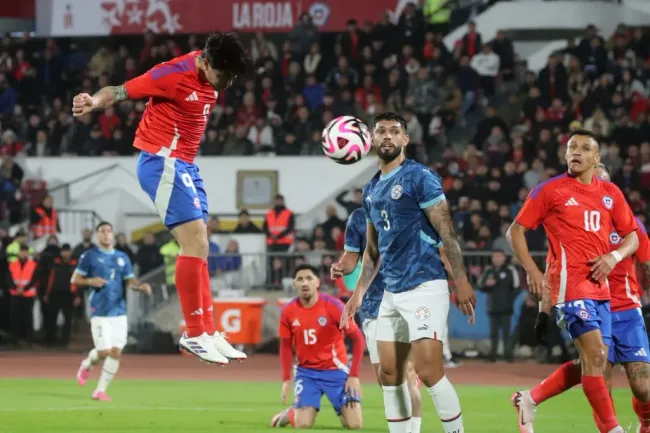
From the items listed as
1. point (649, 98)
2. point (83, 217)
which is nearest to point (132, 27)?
point (83, 217)

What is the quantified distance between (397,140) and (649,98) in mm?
16226

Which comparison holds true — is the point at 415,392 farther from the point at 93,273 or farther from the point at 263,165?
the point at 263,165

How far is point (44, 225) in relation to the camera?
78.1ft

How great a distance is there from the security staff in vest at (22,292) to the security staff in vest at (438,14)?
35.1ft

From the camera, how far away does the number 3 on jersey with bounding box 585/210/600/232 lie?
28.7ft

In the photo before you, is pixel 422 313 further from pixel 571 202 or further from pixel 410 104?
pixel 410 104

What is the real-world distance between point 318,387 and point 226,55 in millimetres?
5036

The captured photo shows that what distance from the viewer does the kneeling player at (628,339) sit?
8.94 meters

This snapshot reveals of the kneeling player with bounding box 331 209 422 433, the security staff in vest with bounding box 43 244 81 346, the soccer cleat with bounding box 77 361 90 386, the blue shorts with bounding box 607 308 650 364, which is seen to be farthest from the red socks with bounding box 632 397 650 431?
the security staff in vest with bounding box 43 244 81 346

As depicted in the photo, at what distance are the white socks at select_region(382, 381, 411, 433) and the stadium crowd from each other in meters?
11.9

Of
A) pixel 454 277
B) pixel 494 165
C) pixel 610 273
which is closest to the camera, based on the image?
pixel 454 277

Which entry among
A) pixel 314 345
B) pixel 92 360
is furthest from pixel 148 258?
pixel 314 345

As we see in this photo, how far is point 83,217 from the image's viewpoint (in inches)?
989

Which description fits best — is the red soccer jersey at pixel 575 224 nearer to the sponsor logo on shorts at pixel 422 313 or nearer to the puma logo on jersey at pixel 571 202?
the puma logo on jersey at pixel 571 202
